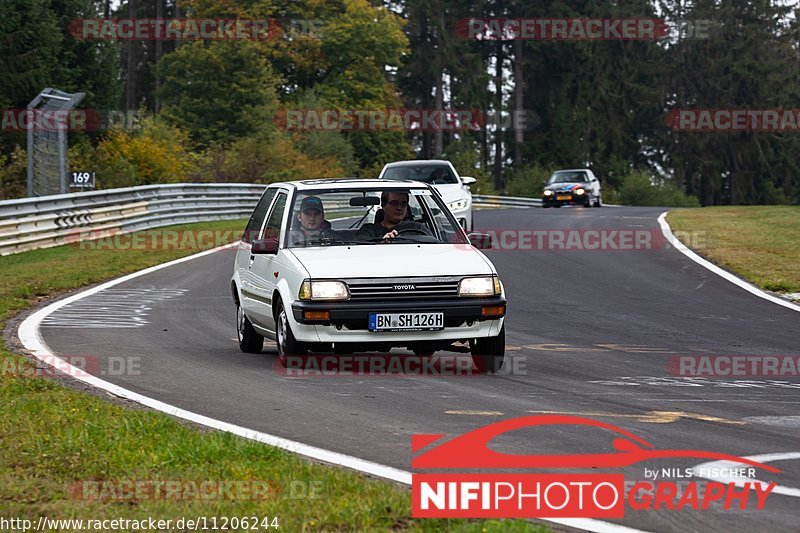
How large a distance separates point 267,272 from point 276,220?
0.69 m

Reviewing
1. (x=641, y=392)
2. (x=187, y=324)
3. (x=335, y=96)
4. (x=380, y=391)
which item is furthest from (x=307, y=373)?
(x=335, y=96)

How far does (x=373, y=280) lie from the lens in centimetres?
1034

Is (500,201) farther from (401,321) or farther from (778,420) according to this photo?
(778,420)

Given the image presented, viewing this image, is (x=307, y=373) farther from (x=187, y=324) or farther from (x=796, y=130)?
(x=796, y=130)

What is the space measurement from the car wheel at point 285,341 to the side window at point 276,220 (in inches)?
42.8

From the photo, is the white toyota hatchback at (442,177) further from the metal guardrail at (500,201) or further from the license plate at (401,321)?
the metal guardrail at (500,201)

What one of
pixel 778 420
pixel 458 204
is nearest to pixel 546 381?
pixel 778 420

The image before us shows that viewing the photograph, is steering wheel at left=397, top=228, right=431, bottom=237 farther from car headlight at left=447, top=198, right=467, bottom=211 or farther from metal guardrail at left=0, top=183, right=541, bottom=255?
car headlight at left=447, top=198, right=467, bottom=211

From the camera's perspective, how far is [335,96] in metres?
70.0

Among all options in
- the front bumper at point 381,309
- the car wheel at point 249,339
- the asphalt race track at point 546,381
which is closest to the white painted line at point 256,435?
the asphalt race track at point 546,381

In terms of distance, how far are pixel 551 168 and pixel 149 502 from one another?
73.7 meters

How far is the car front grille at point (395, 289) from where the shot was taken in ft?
33.8

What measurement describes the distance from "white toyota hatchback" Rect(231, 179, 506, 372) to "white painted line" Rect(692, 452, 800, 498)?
12.3 ft

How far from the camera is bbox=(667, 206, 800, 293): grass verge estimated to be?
1972 cm
